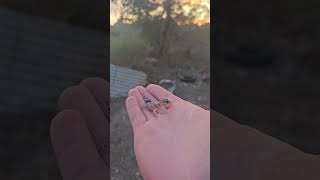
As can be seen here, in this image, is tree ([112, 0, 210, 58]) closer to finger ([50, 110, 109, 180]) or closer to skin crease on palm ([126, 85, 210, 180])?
skin crease on palm ([126, 85, 210, 180])

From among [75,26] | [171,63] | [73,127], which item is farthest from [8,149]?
[171,63]

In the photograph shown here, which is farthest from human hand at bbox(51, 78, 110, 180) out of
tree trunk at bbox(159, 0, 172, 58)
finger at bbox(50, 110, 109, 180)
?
tree trunk at bbox(159, 0, 172, 58)

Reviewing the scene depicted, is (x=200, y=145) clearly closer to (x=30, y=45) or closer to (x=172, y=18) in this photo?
(x=172, y=18)

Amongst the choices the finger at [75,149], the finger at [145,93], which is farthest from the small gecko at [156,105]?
the finger at [75,149]

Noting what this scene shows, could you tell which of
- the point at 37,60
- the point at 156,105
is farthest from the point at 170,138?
the point at 37,60

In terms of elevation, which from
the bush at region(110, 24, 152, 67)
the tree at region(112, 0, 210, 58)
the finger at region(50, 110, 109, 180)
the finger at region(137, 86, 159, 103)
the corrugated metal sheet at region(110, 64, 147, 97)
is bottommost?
the finger at region(50, 110, 109, 180)

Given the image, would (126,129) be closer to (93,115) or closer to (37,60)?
(93,115)

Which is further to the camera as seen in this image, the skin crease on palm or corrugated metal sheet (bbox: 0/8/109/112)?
corrugated metal sheet (bbox: 0/8/109/112)

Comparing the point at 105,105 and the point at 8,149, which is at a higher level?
the point at 105,105
